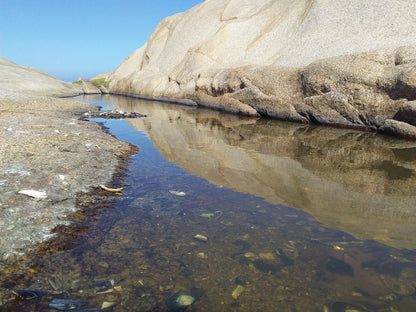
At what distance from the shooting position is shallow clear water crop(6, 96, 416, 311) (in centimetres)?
361

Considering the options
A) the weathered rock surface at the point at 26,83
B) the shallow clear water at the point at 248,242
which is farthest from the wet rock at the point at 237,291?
the weathered rock surface at the point at 26,83

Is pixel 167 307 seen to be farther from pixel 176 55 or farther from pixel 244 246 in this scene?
pixel 176 55

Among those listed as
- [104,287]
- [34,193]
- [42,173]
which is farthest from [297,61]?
[104,287]

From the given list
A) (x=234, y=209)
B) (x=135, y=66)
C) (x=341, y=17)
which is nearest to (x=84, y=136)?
(x=234, y=209)

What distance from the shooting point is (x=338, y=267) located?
13.7 feet

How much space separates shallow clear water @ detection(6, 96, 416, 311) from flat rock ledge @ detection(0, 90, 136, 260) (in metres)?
0.60

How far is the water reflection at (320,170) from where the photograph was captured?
5836 mm

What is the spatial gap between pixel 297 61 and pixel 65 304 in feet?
87.6

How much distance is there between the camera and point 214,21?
45.9 metres

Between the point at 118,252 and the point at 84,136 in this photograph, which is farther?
the point at 84,136

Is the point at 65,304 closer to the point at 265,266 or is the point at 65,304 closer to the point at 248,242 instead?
the point at 265,266

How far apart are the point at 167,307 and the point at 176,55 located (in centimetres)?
4723

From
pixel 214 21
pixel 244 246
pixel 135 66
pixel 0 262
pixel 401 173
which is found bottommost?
pixel 0 262

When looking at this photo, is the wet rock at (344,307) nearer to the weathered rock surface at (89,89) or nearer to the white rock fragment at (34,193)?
the white rock fragment at (34,193)
